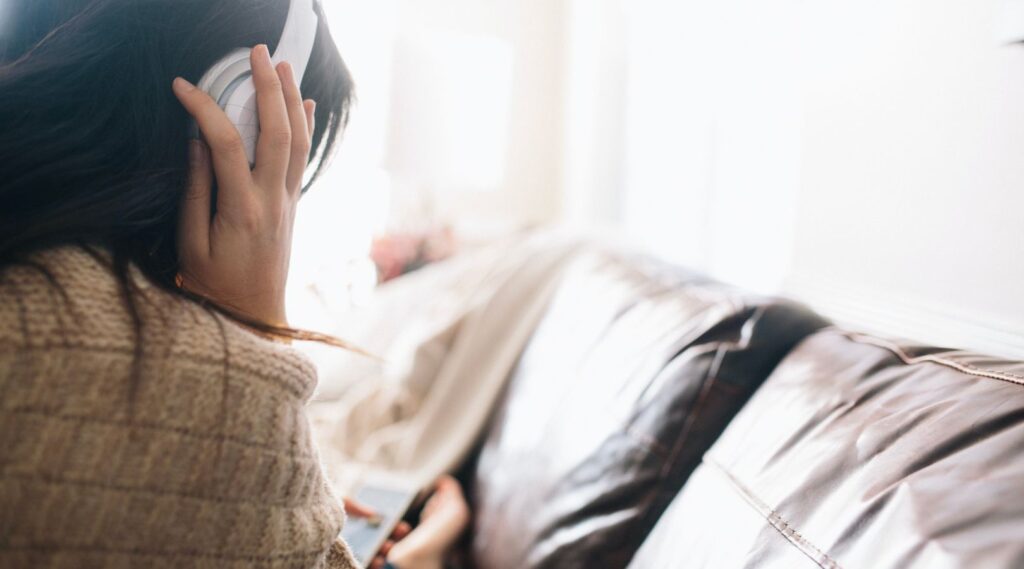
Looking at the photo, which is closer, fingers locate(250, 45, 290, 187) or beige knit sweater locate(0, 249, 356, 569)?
beige knit sweater locate(0, 249, 356, 569)

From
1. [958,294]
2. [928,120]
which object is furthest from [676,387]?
[928,120]

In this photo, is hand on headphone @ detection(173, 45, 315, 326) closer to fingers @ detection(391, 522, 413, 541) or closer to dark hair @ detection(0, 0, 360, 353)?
dark hair @ detection(0, 0, 360, 353)

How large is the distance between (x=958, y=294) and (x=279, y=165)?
32.2 inches

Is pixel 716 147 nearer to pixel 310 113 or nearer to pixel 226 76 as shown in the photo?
pixel 310 113

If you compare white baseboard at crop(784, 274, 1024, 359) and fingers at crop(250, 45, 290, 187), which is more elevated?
fingers at crop(250, 45, 290, 187)

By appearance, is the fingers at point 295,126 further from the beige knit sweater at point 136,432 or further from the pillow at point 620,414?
the pillow at point 620,414

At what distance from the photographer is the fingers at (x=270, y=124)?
0.68 meters

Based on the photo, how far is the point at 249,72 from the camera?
68 cm

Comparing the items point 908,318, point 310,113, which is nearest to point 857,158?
point 908,318

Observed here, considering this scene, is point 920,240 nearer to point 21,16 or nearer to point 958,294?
point 958,294

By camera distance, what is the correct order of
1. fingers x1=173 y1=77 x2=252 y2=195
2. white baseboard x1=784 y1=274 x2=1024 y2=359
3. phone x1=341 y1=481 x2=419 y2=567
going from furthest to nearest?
1. phone x1=341 y1=481 x2=419 y2=567
2. white baseboard x1=784 y1=274 x2=1024 y2=359
3. fingers x1=173 y1=77 x2=252 y2=195

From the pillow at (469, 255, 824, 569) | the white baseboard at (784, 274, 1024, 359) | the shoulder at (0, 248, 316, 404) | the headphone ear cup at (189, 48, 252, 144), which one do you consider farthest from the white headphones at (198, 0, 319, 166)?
the white baseboard at (784, 274, 1024, 359)

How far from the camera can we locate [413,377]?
1719mm

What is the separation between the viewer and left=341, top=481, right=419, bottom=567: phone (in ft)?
3.67
